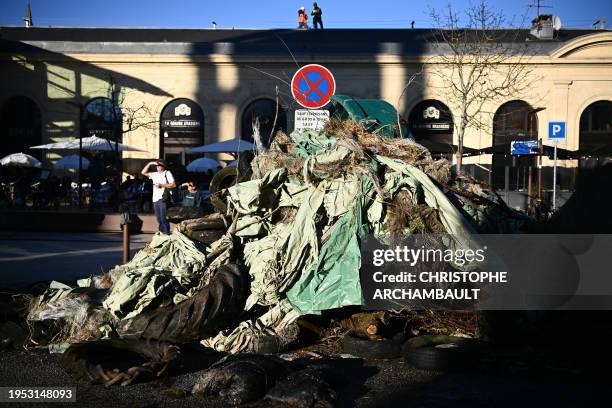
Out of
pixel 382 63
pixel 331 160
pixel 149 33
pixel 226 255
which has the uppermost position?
pixel 149 33

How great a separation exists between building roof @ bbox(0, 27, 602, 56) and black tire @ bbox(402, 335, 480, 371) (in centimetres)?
2603

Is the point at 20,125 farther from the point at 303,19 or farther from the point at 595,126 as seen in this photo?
the point at 595,126

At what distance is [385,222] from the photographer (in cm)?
618

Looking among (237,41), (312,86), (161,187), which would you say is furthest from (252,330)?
(237,41)

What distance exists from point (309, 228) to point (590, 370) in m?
2.73

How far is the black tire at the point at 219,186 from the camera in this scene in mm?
7605

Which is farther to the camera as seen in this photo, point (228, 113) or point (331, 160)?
point (228, 113)

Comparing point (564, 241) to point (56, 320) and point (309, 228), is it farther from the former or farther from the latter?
point (56, 320)

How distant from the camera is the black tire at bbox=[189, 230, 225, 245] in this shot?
6.89 metres

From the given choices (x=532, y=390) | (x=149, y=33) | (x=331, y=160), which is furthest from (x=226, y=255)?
(x=149, y=33)

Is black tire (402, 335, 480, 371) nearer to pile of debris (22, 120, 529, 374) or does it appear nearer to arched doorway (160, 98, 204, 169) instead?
pile of debris (22, 120, 529, 374)

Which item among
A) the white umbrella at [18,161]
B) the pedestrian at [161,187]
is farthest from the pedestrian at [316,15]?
the pedestrian at [161,187]

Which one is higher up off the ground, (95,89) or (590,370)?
(95,89)

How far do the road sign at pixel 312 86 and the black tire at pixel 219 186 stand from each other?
143cm
